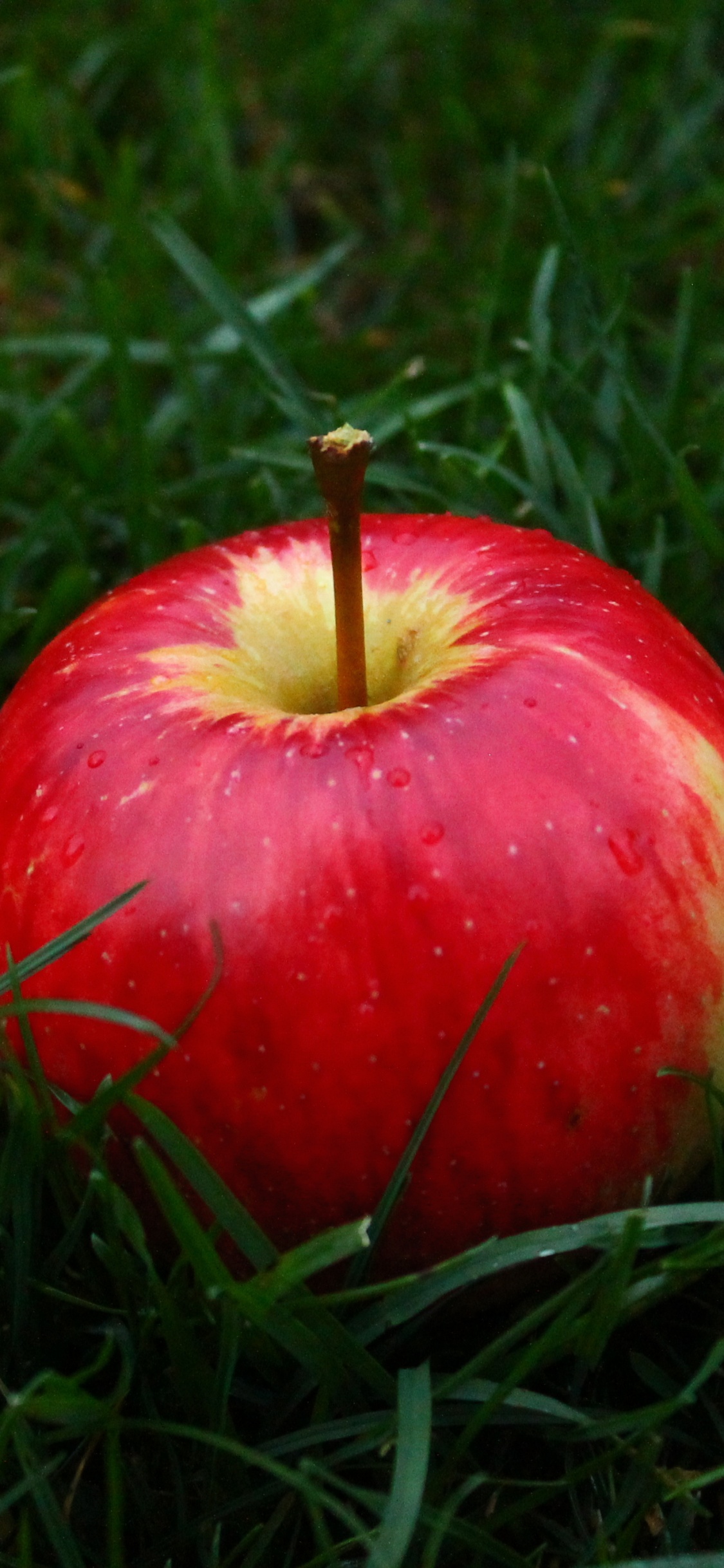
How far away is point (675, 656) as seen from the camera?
4.95 ft

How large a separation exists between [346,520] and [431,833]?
346mm

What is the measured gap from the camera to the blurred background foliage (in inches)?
90.6

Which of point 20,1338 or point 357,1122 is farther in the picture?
point 20,1338

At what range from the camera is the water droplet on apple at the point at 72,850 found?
1.35 m

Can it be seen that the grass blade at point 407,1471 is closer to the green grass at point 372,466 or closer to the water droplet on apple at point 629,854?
the green grass at point 372,466

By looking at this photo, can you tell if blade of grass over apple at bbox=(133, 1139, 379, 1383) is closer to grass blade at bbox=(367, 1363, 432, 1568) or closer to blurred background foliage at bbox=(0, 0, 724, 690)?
grass blade at bbox=(367, 1363, 432, 1568)

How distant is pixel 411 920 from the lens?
1257 mm

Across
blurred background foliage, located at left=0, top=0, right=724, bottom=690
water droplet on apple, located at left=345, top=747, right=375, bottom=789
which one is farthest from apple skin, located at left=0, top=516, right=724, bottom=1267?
blurred background foliage, located at left=0, top=0, right=724, bottom=690

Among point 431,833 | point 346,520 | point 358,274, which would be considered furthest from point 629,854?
Result: point 358,274

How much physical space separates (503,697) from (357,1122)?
0.40 metres

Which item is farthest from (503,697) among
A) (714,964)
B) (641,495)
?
(641,495)

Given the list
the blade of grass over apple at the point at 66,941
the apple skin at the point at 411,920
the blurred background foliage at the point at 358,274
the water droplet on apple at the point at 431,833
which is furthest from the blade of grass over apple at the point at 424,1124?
the blurred background foliage at the point at 358,274

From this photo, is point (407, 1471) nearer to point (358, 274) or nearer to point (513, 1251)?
point (513, 1251)

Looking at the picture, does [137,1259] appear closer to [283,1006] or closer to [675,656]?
[283,1006]
